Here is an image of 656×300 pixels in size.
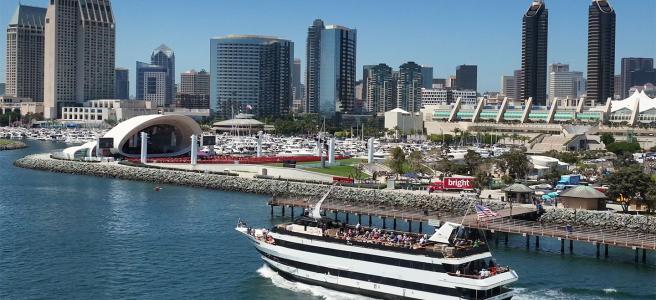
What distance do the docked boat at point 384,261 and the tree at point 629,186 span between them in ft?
81.1

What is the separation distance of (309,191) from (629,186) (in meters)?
27.3

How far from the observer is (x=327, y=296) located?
38531mm

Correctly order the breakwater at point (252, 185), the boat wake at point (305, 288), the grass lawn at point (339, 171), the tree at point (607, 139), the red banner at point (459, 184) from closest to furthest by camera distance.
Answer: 1. the boat wake at point (305, 288)
2. the breakwater at point (252, 185)
3. the red banner at point (459, 184)
4. the grass lawn at point (339, 171)
5. the tree at point (607, 139)

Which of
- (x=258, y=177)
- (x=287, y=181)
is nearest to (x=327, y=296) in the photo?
(x=287, y=181)

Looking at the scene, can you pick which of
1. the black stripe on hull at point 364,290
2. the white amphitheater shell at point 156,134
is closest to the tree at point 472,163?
the white amphitheater shell at point 156,134

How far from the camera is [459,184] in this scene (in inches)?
2862

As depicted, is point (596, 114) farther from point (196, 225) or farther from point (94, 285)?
point (94, 285)

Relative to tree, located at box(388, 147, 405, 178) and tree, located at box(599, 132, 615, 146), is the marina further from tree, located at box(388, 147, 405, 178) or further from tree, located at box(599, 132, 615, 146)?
tree, located at box(599, 132, 615, 146)

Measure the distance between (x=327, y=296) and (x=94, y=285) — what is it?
37.2 ft

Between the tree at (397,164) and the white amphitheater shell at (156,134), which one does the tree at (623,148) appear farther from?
the white amphitheater shell at (156,134)

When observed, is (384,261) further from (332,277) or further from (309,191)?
(309,191)

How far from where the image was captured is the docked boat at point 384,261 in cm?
3488

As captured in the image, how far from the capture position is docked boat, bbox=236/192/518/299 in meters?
34.9

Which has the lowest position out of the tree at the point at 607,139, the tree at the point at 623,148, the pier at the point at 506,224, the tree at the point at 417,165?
the pier at the point at 506,224
